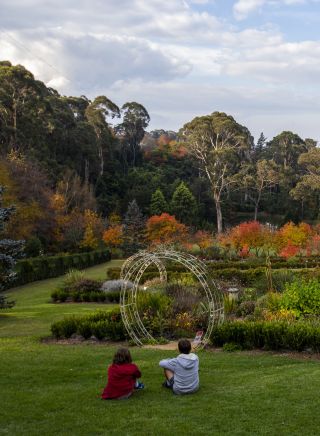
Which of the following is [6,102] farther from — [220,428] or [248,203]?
[220,428]

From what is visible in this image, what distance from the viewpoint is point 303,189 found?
61.9m

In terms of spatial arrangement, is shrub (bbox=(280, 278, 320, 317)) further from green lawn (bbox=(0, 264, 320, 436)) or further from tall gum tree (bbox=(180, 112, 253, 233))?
tall gum tree (bbox=(180, 112, 253, 233))

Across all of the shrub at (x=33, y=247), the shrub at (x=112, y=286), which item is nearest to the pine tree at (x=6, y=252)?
the shrub at (x=112, y=286)

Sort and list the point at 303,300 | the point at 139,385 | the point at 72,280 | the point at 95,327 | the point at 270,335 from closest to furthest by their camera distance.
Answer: the point at 139,385 → the point at 270,335 → the point at 303,300 → the point at 95,327 → the point at 72,280

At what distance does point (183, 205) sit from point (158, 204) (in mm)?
2672

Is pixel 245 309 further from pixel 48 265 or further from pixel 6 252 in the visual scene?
pixel 48 265

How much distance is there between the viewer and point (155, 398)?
23.9ft

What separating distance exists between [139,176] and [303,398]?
5884 centimetres

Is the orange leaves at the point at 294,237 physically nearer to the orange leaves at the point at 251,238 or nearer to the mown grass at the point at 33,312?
the orange leaves at the point at 251,238

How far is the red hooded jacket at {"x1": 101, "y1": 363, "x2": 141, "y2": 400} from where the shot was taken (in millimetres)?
7270

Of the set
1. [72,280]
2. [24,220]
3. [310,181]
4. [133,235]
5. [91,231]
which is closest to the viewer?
[72,280]

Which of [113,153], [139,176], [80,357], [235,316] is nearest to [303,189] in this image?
[139,176]

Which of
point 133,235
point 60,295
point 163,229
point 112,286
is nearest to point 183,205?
point 133,235

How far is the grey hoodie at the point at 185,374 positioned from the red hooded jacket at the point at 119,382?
57 cm
